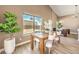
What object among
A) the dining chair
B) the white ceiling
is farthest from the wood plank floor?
the white ceiling

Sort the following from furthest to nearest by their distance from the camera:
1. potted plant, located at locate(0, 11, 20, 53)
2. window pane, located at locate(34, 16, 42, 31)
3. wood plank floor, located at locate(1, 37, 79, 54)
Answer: window pane, located at locate(34, 16, 42, 31) < wood plank floor, located at locate(1, 37, 79, 54) < potted plant, located at locate(0, 11, 20, 53)

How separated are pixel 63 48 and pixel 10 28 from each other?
1.30 meters

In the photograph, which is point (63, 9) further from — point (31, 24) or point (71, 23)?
point (31, 24)

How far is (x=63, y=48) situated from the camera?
213 centimetres

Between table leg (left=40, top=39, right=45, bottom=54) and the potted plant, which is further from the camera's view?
table leg (left=40, top=39, right=45, bottom=54)

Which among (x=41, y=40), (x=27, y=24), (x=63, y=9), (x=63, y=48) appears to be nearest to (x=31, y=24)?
(x=27, y=24)

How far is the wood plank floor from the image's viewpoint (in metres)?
2.04

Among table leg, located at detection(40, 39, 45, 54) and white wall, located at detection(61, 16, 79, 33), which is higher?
white wall, located at detection(61, 16, 79, 33)

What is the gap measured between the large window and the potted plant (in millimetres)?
206

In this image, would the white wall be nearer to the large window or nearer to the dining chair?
the dining chair

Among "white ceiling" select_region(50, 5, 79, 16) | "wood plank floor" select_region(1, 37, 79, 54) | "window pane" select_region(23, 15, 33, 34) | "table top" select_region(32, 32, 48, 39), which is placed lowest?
"wood plank floor" select_region(1, 37, 79, 54)

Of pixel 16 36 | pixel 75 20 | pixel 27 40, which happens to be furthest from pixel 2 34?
pixel 75 20
